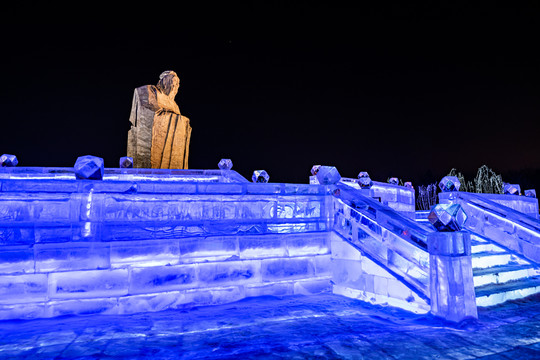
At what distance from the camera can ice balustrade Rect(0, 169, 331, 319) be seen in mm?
4812

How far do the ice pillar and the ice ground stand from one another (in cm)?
18

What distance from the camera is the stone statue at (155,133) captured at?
14.7 m

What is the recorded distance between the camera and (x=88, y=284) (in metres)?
4.92

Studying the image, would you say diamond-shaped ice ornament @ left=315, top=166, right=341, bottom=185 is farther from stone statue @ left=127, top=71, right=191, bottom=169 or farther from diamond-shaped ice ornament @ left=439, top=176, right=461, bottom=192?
stone statue @ left=127, top=71, right=191, bottom=169

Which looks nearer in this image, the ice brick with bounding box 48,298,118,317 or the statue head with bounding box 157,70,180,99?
the ice brick with bounding box 48,298,118,317

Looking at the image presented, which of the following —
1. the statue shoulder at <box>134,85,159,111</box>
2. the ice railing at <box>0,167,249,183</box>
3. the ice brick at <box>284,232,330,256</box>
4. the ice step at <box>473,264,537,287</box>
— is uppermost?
the statue shoulder at <box>134,85,159,111</box>

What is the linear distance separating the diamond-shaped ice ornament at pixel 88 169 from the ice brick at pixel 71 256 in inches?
41.4

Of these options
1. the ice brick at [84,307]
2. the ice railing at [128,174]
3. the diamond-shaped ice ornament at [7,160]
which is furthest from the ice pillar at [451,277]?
the diamond-shaped ice ornament at [7,160]

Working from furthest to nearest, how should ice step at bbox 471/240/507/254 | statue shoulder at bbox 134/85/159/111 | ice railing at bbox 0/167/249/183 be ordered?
statue shoulder at bbox 134/85/159/111, ice railing at bbox 0/167/249/183, ice step at bbox 471/240/507/254

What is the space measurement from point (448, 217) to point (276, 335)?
2850 millimetres

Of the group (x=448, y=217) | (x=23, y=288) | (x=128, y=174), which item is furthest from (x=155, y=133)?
(x=448, y=217)

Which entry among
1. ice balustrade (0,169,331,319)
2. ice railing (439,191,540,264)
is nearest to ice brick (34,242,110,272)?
ice balustrade (0,169,331,319)

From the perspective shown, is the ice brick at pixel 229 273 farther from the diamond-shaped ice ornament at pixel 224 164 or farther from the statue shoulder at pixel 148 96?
the statue shoulder at pixel 148 96

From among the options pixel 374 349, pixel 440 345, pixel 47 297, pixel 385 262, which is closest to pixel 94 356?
pixel 47 297
